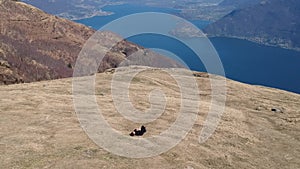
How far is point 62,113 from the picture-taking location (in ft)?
105

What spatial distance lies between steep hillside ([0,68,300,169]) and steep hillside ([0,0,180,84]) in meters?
25.2

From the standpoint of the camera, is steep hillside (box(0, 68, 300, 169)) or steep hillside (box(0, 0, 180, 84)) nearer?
steep hillside (box(0, 68, 300, 169))

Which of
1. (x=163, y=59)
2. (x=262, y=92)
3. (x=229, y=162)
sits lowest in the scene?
(x=163, y=59)

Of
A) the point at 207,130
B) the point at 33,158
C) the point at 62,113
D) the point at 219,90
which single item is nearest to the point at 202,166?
the point at 207,130

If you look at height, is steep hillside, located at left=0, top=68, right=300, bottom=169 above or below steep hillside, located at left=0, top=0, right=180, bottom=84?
above

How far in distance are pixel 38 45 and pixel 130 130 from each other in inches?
3083

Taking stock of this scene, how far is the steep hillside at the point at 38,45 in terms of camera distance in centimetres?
7111

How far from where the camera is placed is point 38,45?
10006cm

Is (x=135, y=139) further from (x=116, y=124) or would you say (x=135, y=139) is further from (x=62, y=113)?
(x=62, y=113)

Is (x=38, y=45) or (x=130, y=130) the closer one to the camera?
(x=130, y=130)

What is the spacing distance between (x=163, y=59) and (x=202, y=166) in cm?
12073

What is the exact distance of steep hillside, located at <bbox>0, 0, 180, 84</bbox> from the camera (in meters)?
71.1

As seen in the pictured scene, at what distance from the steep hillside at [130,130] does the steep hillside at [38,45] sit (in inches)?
992

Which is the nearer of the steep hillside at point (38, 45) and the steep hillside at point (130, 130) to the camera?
the steep hillside at point (130, 130)
